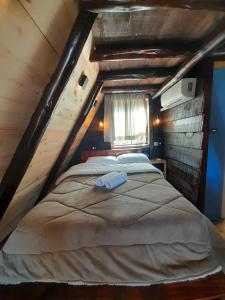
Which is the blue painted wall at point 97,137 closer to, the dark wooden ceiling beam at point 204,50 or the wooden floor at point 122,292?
the dark wooden ceiling beam at point 204,50

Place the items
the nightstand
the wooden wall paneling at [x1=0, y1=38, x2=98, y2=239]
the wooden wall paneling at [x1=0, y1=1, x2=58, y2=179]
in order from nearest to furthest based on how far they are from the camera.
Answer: the wooden wall paneling at [x1=0, y1=1, x2=58, y2=179] < the wooden wall paneling at [x1=0, y1=38, x2=98, y2=239] < the nightstand

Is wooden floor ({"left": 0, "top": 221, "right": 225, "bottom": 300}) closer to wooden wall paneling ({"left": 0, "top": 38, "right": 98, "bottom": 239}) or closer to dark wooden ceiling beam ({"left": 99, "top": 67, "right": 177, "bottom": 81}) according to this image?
wooden wall paneling ({"left": 0, "top": 38, "right": 98, "bottom": 239})

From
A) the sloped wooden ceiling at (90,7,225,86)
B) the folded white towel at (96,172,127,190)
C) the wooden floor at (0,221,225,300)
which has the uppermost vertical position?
the sloped wooden ceiling at (90,7,225,86)

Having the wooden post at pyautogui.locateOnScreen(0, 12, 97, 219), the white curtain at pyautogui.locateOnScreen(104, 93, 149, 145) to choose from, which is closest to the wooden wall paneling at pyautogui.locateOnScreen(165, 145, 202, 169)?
the white curtain at pyautogui.locateOnScreen(104, 93, 149, 145)

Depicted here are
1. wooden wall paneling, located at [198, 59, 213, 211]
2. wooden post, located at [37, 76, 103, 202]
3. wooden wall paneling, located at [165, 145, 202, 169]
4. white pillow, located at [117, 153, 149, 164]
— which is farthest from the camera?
white pillow, located at [117, 153, 149, 164]

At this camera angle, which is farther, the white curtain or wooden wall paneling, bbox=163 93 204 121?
the white curtain

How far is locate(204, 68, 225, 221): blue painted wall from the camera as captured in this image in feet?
8.43

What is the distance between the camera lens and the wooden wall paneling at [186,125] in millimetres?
2547

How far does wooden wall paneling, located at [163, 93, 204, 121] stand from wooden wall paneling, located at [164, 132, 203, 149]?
26 cm

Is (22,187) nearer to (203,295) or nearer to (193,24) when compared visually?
(203,295)

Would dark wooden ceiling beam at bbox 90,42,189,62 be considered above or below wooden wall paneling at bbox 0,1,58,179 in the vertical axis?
above

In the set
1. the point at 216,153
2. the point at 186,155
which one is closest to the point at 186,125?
the point at 186,155

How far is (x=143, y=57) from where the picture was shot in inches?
82.7

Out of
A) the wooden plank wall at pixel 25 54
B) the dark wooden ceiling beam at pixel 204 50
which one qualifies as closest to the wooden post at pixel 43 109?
the wooden plank wall at pixel 25 54
